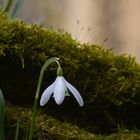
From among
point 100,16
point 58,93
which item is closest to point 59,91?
point 58,93

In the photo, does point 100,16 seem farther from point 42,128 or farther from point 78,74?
point 42,128

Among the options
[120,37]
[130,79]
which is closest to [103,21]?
[120,37]

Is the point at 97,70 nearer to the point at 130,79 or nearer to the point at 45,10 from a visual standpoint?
the point at 130,79

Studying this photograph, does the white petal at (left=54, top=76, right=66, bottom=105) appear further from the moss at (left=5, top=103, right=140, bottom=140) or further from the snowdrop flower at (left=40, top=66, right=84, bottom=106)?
the moss at (left=5, top=103, right=140, bottom=140)

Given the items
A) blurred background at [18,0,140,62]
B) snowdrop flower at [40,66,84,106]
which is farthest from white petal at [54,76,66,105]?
blurred background at [18,0,140,62]

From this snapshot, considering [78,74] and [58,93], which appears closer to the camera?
[58,93]

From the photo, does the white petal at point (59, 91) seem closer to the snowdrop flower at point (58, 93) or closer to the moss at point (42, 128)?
the snowdrop flower at point (58, 93)

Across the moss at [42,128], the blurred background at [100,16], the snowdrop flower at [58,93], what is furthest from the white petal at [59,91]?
the blurred background at [100,16]
